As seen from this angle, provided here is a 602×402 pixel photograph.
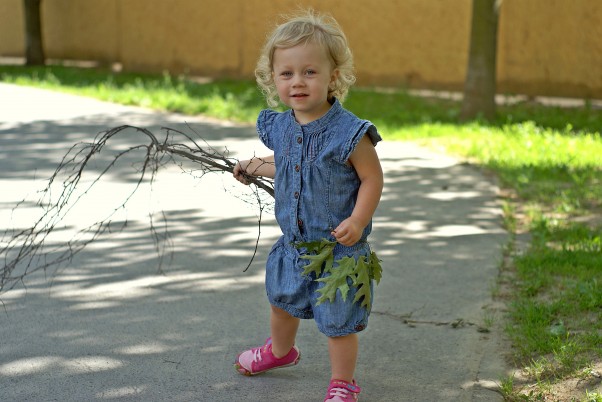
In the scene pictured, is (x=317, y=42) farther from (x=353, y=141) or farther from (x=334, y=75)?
(x=353, y=141)

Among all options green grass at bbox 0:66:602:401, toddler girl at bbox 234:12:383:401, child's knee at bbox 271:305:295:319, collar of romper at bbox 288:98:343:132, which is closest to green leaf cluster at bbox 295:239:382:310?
toddler girl at bbox 234:12:383:401

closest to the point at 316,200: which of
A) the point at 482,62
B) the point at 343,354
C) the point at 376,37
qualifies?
the point at 343,354

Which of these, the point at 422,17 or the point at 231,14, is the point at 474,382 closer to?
the point at 422,17

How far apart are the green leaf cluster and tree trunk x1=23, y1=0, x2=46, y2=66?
15.2 meters

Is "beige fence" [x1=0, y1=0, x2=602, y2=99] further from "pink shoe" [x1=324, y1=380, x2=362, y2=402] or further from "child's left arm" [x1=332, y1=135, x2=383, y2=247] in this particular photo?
"pink shoe" [x1=324, y1=380, x2=362, y2=402]

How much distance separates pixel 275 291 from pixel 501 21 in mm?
10443

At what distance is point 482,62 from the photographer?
1009 cm

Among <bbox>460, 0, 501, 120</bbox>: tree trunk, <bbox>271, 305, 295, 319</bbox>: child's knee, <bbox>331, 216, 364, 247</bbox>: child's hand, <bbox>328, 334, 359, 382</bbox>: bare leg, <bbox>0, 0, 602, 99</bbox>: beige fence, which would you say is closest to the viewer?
<bbox>331, 216, 364, 247</bbox>: child's hand

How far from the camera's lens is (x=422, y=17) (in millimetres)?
13867

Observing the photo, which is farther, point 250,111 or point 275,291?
point 250,111

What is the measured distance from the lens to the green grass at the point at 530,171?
393cm

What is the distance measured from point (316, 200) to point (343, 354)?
57 centimetres

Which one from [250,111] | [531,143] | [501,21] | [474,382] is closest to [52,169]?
[250,111]

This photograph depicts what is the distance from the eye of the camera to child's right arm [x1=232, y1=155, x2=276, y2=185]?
3.66 meters
